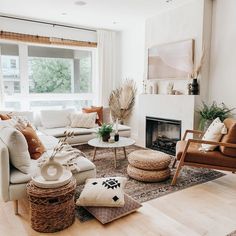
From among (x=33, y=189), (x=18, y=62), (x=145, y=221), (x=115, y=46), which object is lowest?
(x=145, y=221)

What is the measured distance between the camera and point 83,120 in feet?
15.5

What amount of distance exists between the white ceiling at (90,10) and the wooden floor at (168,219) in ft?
10.5

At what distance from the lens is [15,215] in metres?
2.23

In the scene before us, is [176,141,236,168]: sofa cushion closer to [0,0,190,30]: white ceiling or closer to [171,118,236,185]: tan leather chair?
[171,118,236,185]: tan leather chair

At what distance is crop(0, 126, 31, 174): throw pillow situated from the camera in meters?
2.17

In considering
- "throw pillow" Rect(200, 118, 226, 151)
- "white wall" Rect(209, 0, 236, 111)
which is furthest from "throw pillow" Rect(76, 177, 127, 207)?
"white wall" Rect(209, 0, 236, 111)

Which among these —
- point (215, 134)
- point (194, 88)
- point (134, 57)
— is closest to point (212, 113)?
point (194, 88)

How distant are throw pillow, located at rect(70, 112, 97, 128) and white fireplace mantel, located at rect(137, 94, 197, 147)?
105 cm

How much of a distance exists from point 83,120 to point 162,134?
1.68 meters

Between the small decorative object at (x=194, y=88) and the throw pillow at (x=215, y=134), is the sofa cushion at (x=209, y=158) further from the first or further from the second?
the small decorative object at (x=194, y=88)

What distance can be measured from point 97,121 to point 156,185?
2.43m

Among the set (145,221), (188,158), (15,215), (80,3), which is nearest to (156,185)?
(188,158)

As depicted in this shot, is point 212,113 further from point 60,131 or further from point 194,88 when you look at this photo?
point 60,131

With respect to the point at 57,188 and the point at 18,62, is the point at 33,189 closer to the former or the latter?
the point at 57,188
